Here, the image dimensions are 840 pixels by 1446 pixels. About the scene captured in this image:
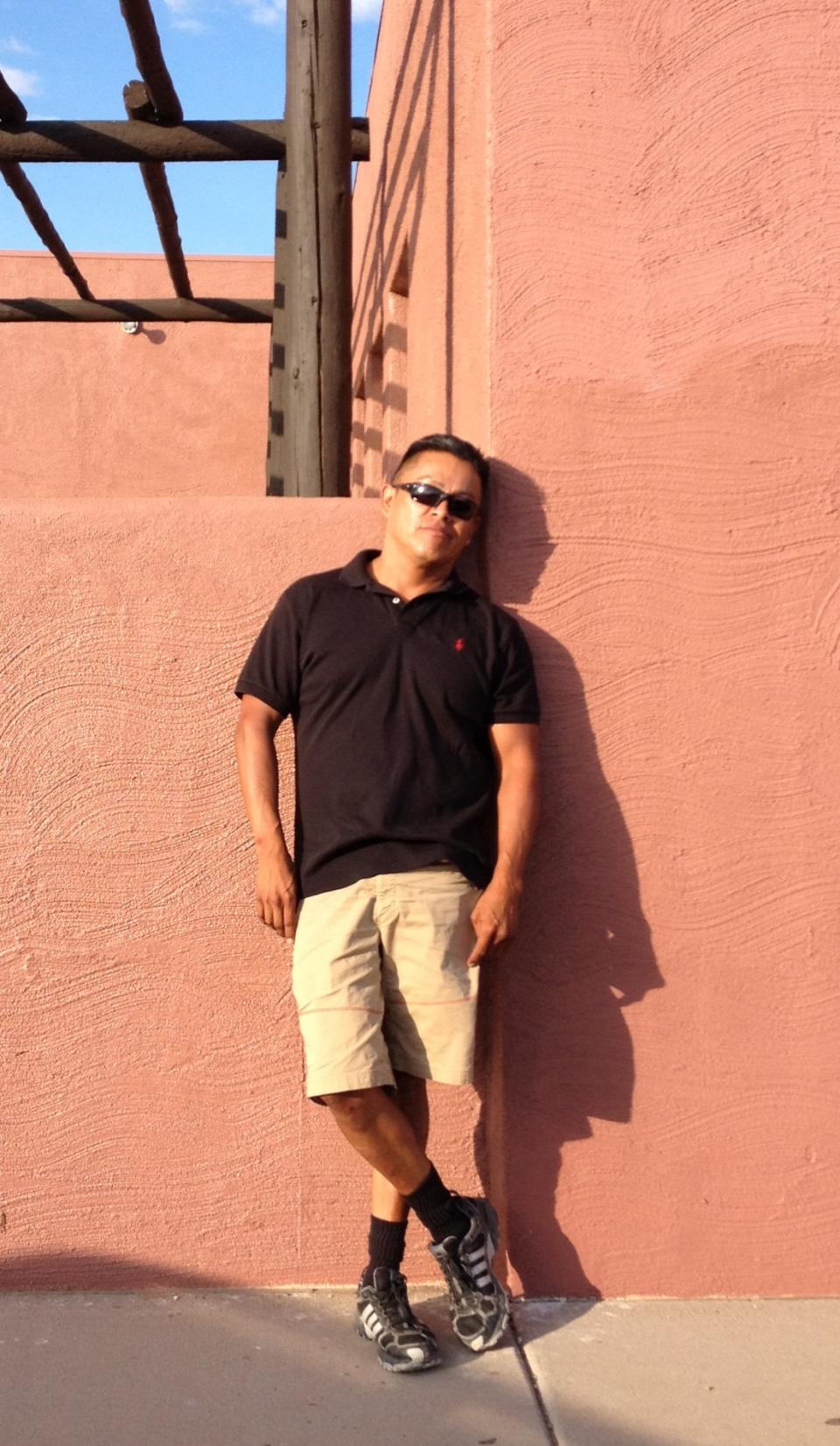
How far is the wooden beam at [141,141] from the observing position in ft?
16.7

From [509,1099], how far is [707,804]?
2.69 feet

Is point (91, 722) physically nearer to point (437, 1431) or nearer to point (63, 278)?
point (437, 1431)

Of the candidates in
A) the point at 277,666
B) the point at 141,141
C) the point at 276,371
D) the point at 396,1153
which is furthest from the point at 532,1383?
the point at 141,141

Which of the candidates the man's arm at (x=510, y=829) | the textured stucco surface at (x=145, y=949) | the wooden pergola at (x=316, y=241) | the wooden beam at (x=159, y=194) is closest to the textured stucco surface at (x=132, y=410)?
the wooden beam at (x=159, y=194)

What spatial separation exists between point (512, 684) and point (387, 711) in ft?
0.96

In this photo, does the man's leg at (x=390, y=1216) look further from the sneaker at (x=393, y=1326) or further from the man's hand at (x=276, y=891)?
the man's hand at (x=276, y=891)

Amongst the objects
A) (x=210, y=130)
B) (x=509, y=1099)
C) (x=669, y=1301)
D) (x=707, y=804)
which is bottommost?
(x=669, y=1301)

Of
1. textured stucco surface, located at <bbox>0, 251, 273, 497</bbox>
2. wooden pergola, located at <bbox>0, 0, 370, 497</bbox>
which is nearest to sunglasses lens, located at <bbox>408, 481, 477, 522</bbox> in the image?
wooden pergola, located at <bbox>0, 0, 370, 497</bbox>

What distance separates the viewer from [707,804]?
10.6 ft

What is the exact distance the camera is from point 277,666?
2.99 metres

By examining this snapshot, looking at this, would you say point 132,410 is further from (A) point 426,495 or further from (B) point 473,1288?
(B) point 473,1288

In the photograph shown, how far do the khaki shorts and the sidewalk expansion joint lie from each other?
57 centimetres

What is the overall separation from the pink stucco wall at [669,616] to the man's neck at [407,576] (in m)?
0.18

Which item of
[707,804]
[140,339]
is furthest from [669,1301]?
[140,339]
